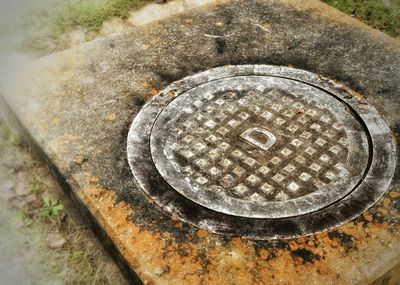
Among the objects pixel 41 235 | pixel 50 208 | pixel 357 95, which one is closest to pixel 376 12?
pixel 357 95

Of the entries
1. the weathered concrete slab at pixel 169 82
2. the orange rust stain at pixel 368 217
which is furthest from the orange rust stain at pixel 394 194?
the orange rust stain at pixel 368 217

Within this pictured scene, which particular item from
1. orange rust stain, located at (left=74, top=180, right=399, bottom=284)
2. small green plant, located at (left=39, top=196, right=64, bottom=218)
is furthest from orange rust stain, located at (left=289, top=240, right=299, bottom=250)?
small green plant, located at (left=39, top=196, right=64, bottom=218)

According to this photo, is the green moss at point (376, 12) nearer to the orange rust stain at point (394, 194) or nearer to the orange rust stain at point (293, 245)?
the orange rust stain at point (394, 194)

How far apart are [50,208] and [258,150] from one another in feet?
3.86

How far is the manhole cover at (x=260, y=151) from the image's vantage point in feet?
6.27

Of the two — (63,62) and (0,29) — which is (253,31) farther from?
(0,29)

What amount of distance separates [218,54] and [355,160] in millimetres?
1153

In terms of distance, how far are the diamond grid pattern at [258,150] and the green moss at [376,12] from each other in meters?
1.55

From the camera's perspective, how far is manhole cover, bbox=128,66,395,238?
1.91m

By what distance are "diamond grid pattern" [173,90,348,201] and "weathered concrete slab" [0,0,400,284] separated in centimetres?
27

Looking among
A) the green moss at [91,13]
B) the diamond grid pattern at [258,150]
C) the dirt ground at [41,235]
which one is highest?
the diamond grid pattern at [258,150]

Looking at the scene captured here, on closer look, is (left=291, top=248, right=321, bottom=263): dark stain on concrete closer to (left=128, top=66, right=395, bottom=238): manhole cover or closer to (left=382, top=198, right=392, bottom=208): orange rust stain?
(left=128, top=66, right=395, bottom=238): manhole cover

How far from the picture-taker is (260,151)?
2.19 meters

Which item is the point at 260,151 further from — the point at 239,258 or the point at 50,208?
the point at 50,208
